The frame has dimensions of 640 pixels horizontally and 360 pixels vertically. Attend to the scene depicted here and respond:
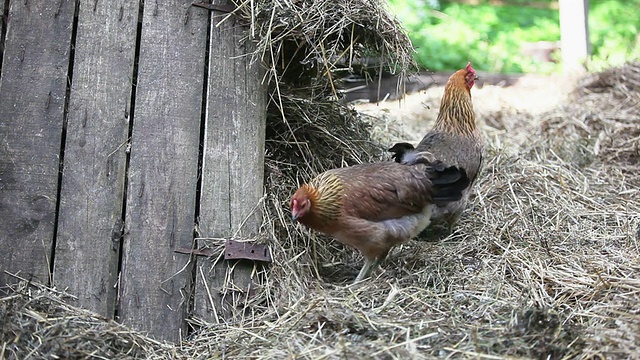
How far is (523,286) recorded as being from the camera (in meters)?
3.96

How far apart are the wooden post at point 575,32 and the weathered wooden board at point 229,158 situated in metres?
5.35

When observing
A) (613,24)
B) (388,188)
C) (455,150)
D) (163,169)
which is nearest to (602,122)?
(455,150)

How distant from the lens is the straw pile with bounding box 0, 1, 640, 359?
326cm

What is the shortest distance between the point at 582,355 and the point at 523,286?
2.87 ft

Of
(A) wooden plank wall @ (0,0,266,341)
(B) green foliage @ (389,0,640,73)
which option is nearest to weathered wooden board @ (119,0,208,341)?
(A) wooden plank wall @ (0,0,266,341)

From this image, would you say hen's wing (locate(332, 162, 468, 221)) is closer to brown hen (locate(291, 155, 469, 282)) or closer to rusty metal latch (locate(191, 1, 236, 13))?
brown hen (locate(291, 155, 469, 282))

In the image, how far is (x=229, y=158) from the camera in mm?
4074

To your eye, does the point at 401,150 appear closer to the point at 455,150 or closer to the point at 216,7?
the point at 455,150

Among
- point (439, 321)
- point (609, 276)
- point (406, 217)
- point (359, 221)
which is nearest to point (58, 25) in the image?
point (359, 221)

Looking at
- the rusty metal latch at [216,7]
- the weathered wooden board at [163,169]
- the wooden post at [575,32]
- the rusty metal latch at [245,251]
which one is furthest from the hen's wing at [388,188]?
→ the wooden post at [575,32]

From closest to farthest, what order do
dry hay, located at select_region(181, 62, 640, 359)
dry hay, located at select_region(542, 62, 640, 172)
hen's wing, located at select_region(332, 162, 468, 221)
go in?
dry hay, located at select_region(181, 62, 640, 359)
hen's wing, located at select_region(332, 162, 468, 221)
dry hay, located at select_region(542, 62, 640, 172)

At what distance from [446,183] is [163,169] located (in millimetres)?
1799

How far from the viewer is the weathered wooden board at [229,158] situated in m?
3.97

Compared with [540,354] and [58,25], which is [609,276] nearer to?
[540,354]
